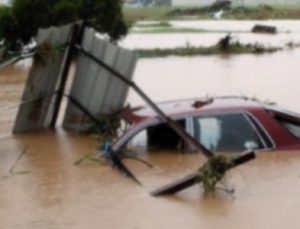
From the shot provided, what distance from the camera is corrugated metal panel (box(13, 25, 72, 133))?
14.5 m

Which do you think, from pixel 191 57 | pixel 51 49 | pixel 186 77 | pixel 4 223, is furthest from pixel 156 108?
pixel 191 57

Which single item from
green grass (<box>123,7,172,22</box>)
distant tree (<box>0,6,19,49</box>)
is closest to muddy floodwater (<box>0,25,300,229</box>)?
distant tree (<box>0,6,19,49</box>)

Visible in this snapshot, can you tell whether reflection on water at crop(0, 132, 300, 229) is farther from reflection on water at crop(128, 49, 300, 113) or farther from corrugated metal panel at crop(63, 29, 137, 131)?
reflection on water at crop(128, 49, 300, 113)

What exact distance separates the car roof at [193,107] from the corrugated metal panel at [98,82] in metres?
1.64

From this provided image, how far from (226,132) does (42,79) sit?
15.0 ft

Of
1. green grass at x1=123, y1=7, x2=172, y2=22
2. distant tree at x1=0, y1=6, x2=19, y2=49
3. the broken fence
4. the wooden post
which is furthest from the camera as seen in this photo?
green grass at x1=123, y1=7, x2=172, y2=22

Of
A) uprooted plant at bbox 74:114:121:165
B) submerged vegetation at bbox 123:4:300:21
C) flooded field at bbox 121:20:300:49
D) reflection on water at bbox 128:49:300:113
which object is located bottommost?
submerged vegetation at bbox 123:4:300:21

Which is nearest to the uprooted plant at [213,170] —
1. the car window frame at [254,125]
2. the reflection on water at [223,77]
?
the car window frame at [254,125]

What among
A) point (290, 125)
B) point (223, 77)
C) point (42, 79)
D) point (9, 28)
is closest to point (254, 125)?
point (290, 125)

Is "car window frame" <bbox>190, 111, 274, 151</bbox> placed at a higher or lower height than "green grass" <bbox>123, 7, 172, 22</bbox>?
higher

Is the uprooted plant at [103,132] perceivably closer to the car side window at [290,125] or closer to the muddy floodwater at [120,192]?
the muddy floodwater at [120,192]

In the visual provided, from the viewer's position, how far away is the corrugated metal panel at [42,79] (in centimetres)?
1451

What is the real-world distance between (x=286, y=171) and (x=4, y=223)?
11.2 ft

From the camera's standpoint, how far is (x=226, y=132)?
36.3 ft
